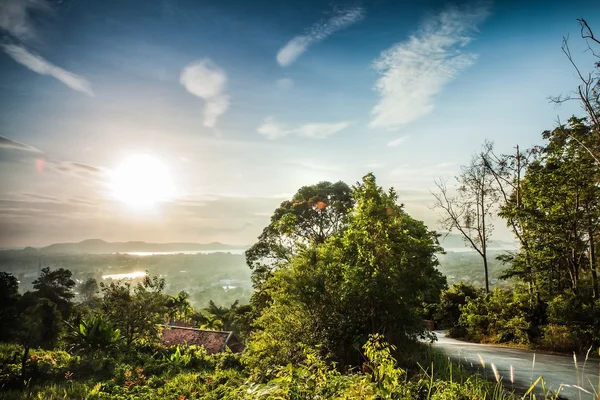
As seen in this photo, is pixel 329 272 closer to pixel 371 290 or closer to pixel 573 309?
pixel 371 290

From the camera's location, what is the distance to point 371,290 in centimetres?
764

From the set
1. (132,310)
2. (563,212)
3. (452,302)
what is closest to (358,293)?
(563,212)

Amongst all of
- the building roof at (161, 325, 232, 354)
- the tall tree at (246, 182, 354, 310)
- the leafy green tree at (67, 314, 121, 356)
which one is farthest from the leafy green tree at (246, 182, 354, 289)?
the leafy green tree at (67, 314, 121, 356)

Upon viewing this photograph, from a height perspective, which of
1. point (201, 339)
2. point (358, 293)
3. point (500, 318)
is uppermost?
point (358, 293)

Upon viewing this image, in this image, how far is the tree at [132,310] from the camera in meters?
17.0

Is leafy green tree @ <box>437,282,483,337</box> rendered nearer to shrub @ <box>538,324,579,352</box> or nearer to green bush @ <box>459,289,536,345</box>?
green bush @ <box>459,289,536,345</box>

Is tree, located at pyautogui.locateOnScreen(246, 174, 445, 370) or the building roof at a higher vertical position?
tree, located at pyautogui.locateOnScreen(246, 174, 445, 370)

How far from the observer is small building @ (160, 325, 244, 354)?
23.3 meters

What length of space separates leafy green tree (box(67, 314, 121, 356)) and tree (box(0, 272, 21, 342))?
365 cm

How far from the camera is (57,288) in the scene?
23953mm

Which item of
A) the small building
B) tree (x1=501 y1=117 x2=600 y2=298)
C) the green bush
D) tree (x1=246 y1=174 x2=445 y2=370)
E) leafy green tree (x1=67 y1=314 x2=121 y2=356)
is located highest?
tree (x1=501 y1=117 x2=600 y2=298)

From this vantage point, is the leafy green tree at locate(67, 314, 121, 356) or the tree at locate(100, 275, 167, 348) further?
the tree at locate(100, 275, 167, 348)

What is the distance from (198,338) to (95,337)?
10737mm

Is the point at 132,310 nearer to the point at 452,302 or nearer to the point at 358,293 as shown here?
the point at 358,293
